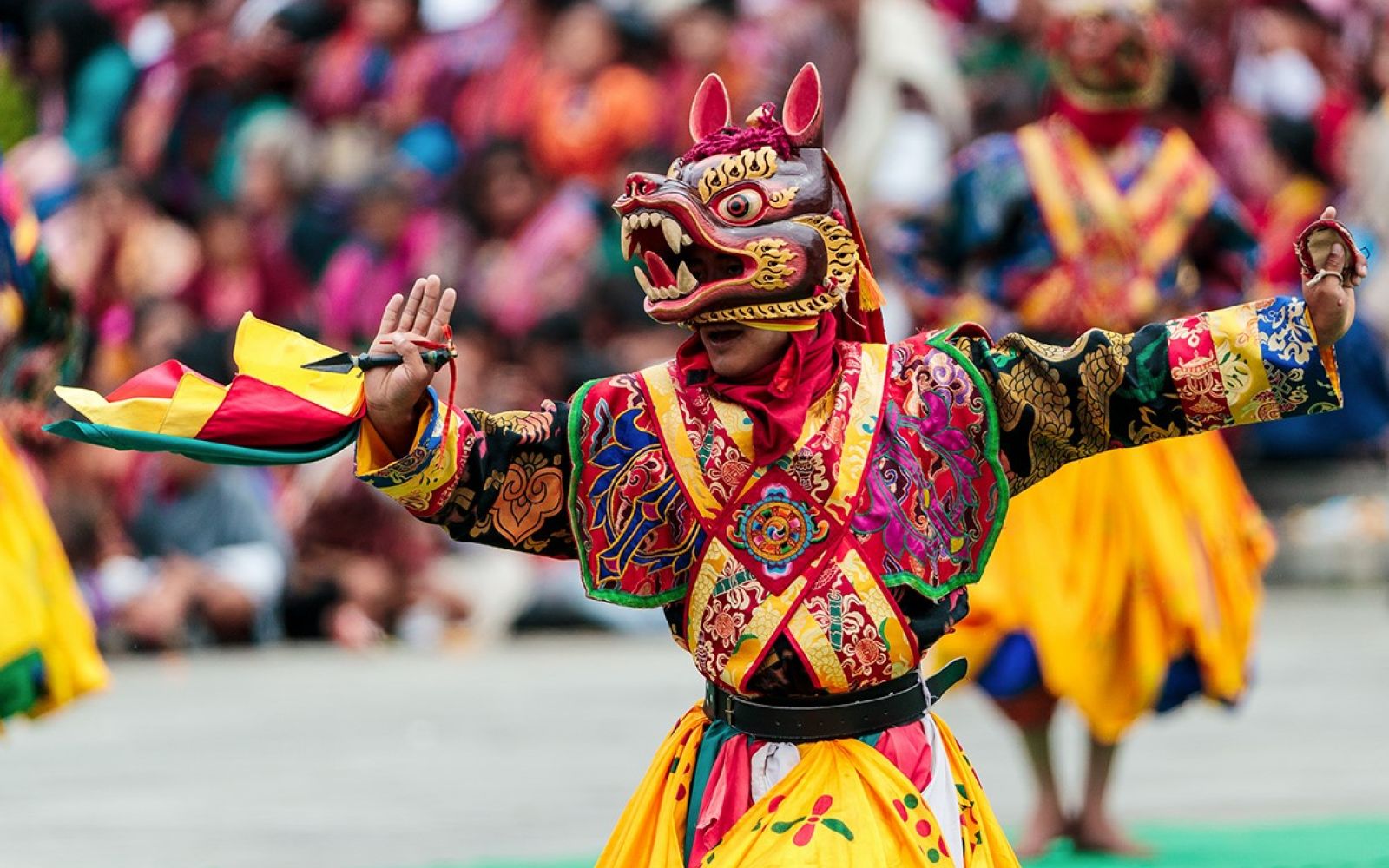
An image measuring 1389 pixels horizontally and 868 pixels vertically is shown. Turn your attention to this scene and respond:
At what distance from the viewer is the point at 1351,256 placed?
3.77 meters

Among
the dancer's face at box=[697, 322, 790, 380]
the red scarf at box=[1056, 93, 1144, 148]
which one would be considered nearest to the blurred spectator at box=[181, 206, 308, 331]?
the red scarf at box=[1056, 93, 1144, 148]

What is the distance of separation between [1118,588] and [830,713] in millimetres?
2769

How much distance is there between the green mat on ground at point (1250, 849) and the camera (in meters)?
6.41

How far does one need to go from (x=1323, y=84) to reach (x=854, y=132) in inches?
103

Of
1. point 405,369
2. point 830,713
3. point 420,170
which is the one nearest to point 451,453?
point 405,369

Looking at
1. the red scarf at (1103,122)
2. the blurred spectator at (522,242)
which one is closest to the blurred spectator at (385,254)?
the blurred spectator at (522,242)

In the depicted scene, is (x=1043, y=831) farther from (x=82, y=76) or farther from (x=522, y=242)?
(x=82, y=76)

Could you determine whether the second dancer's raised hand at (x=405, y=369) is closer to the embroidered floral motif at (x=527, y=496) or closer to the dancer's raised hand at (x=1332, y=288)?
the embroidered floral motif at (x=527, y=496)

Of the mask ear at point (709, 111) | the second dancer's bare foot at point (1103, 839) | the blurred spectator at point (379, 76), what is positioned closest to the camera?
the mask ear at point (709, 111)

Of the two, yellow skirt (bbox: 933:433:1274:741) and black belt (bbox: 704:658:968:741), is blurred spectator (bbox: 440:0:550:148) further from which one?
black belt (bbox: 704:658:968:741)

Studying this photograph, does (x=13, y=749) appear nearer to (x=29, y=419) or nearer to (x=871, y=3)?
(x=29, y=419)

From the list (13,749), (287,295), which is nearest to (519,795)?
(13,749)

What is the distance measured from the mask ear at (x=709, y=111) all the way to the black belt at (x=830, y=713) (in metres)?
0.91

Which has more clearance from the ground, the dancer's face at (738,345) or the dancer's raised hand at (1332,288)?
the dancer's face at (738,345)
